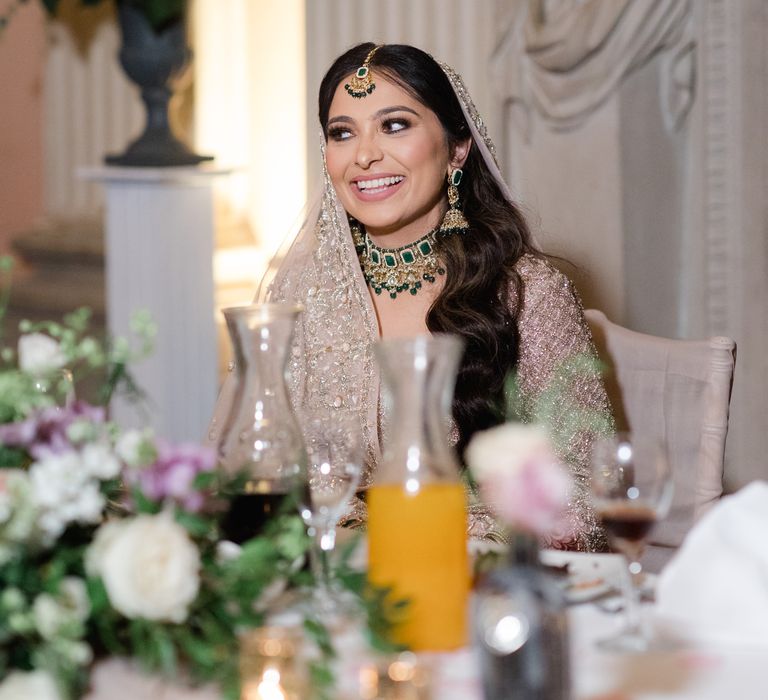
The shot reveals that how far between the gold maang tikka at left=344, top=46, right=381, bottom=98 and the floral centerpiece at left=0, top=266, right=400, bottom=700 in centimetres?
126

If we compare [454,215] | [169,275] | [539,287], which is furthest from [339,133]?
[169,275]

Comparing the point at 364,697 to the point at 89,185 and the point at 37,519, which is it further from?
the point at 89,185

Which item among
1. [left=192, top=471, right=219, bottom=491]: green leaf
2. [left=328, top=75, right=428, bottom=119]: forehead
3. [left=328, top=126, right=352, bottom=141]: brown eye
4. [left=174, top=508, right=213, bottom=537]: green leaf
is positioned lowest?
[left=174, top=508, right=213, bottom=537]: green leaf

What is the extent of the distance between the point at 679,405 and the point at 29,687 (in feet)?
4.77

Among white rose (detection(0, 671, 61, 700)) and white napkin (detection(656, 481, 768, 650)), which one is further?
white napkin (detection(656, 481, 768, 650))

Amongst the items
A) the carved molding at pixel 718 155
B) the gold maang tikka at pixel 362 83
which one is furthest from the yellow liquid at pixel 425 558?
the carved molding at pixel 718 155

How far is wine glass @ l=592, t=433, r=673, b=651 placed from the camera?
1.24 meters

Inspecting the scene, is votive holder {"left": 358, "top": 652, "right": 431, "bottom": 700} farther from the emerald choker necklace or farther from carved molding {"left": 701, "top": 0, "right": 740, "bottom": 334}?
carved molding {"left": 701, "top": 0, "right": 740, "bottom": 334}

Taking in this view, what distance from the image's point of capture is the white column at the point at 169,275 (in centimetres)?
Answer: 425

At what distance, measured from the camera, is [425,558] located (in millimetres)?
1165

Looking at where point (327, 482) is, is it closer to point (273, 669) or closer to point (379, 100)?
point (273, 669)

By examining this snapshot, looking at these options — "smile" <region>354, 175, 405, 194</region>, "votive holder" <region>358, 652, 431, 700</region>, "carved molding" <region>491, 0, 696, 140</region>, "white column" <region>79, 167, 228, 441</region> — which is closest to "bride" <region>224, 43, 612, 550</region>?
"smile" <region>354, 175, 405, 194</region>

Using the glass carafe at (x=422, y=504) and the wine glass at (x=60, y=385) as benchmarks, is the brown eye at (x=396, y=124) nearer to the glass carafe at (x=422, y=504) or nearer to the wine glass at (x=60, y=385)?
the wine glass at (x=60, y=385)

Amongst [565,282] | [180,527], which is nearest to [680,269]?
[565,282]
